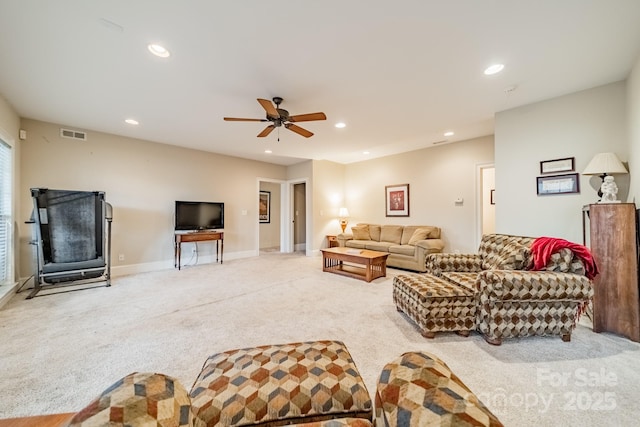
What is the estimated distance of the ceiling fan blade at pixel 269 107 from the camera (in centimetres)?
258

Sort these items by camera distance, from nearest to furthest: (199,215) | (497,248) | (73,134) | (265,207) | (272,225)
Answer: (497,248) < (73,134) < (199,215) < (265,207) < (272,225)

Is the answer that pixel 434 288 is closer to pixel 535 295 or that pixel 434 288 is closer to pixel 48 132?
pixel 535 295

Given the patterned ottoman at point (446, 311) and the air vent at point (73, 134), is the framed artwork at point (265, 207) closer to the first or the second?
the air vent at point (73, 134)

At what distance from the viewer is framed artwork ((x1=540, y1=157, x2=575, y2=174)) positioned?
9.68ft

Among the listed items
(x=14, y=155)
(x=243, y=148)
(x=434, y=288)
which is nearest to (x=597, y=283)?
(x=434, y=288)

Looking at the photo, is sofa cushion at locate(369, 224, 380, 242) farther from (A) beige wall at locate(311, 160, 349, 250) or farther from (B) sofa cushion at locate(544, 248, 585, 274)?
(B) sofa cushion at locate(544, 248, 585, 274)

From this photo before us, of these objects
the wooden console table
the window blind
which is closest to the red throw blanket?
the wooden console table

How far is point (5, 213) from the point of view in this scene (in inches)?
130

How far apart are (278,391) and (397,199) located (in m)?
5.44

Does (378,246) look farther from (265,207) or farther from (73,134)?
(73,134)

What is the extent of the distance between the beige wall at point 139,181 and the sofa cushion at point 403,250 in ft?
11.5

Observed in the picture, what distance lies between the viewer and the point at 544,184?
3125mm

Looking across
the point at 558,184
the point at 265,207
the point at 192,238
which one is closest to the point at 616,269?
the point at 558,184

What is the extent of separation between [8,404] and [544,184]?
5.18 m
